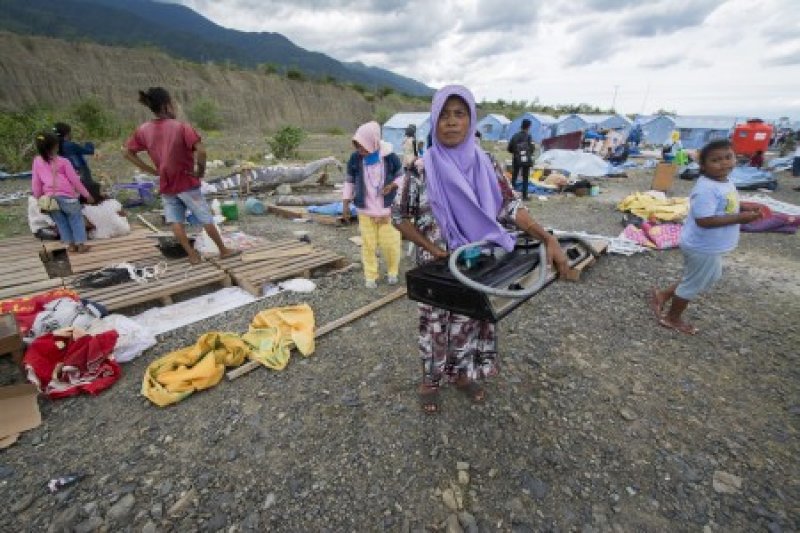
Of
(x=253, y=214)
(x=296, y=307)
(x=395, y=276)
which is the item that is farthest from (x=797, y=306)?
(x=253, y=214)

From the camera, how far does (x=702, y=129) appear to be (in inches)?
1035

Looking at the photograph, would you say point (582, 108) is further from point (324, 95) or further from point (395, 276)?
point (395, 276)

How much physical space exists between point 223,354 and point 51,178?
3850mm

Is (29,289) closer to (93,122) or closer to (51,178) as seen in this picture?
(51,178)

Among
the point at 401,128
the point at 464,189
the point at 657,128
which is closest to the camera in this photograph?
the point at 464,189

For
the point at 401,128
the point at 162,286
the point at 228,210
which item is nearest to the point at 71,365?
the point at 162,286

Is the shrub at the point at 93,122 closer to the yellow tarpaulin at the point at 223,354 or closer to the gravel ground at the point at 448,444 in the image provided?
the gravel ground at the point at 448,444

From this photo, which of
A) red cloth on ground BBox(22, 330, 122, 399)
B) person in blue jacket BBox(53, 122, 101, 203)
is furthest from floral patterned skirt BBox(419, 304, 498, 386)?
person in blue jacket BBox(53, 122, 101, 203)

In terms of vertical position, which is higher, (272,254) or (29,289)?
(29,289)

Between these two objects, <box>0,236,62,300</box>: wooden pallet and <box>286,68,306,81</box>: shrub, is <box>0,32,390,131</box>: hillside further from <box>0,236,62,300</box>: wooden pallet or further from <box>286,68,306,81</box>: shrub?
<box>0,236,62,300</box>: wooden pallet

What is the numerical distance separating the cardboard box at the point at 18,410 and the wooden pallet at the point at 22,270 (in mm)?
2066

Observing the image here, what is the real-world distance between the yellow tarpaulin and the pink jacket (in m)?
3.38

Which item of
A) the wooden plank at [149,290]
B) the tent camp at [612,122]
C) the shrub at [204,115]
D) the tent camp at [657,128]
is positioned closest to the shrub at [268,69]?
the shrub at [204,115]

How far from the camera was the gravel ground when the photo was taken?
1929mm
